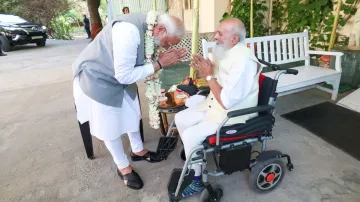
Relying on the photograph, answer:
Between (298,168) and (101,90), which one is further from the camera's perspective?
(298,168)

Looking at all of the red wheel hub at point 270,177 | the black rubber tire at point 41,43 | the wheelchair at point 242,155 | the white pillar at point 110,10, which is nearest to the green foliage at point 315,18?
the wheelchair at point 242,155

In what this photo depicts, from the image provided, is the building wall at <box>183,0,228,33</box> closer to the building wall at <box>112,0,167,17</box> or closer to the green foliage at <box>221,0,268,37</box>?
the green foliage at <box>221,0,268,37</box>

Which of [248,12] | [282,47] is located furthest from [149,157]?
[248,12]

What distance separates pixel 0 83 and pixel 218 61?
16.9 feet

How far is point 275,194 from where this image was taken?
65.1 inches

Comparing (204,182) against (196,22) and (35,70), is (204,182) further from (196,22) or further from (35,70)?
(35,70)

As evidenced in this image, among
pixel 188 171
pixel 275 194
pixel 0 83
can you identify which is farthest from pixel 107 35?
pixel 0 83

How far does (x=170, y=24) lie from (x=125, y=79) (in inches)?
18.3

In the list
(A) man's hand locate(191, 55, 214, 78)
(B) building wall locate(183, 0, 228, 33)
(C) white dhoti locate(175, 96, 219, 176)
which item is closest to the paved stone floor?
(C) white dhoti locate(175, 96, 219, 176)

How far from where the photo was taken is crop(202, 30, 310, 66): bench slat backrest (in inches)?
116

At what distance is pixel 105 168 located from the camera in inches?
80.4

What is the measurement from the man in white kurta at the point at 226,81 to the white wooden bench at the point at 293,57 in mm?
1042

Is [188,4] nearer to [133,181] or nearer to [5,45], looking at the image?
[5,45]

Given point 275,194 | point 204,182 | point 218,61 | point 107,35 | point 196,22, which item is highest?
point 196,22
